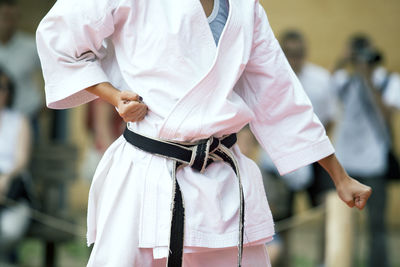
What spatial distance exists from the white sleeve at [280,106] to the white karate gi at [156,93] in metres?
0.14

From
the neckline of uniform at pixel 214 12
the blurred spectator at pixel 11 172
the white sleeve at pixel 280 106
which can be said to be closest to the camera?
the neckline of uniform at pixel 214 12

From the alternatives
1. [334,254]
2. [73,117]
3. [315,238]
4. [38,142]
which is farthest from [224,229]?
[73,117]

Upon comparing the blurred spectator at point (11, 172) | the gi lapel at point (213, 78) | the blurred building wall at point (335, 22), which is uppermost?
the gi lapel at point (213, 78)

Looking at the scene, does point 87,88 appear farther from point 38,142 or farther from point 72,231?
point 38,142

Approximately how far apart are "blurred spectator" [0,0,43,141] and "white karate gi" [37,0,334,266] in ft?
11.5

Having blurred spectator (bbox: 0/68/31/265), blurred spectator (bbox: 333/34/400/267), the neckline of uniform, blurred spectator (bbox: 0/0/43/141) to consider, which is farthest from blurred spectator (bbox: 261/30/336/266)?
the neckline of uniform

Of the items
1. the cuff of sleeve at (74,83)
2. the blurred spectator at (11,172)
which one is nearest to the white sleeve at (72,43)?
the cuff of sleeve at (74,83)

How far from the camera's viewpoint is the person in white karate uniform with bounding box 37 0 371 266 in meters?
2.02

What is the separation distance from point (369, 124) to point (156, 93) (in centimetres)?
349

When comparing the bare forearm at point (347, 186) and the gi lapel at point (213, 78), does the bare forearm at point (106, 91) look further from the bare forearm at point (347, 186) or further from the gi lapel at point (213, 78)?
the bare forearm at point (347, 186)

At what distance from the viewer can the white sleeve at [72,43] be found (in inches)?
79.7

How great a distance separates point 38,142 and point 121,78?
395cm

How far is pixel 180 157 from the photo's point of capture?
6.79 feet

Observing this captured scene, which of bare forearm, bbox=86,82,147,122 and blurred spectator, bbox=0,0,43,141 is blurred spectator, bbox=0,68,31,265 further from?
bare forearm, bbox=86,82,147,122
